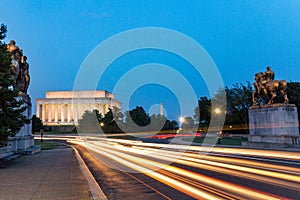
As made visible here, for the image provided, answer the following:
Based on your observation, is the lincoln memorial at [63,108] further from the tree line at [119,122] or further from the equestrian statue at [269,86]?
the equestrian statue at [269,86]

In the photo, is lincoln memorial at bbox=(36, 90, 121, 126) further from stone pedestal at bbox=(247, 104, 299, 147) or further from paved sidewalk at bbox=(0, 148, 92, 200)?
paved sidewalk at bbox=(0, 148, 92, 200)

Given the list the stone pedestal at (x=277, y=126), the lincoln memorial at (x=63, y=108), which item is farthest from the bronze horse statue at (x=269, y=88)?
the lincoln memorial at (x=63, y=108)

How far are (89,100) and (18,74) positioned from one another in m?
112

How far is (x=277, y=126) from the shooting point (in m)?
25.0

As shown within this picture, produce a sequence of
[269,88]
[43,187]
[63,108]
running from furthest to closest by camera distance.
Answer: [63,108] → [269,88] → [43,187]

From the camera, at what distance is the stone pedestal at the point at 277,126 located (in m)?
23.7

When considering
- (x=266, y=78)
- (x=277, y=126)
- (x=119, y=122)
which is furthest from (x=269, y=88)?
(x=119, y=122)

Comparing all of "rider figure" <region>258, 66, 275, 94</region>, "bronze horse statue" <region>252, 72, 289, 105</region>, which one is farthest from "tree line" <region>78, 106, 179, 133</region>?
"rider figure" <region>258, 66, 275, 94</region>

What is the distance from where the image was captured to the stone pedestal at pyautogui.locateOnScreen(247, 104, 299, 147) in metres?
23.7

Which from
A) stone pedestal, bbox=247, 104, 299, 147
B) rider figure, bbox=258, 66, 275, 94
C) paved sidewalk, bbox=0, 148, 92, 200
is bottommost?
paved sidewalk, bbox=0, 148, 92, 200

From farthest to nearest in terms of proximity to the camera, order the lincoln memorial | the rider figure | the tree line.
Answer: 1. the lincoln memorial
2. the tree line
3. the rider figure

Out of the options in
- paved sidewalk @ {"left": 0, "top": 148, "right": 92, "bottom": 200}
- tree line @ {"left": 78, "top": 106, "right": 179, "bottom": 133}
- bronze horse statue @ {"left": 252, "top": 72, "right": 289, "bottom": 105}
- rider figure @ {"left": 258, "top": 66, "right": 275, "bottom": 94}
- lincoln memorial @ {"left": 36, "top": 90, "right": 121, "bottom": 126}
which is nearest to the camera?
paved sidewalk @ {"left": 0, "top": 148, "right": 92, "bottom": 200}

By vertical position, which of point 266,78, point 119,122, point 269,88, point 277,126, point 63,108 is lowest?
point 277,126

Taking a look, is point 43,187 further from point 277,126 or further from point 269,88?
point 269,88
